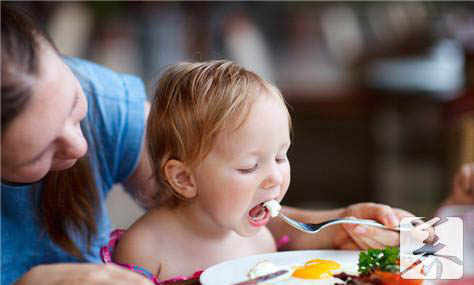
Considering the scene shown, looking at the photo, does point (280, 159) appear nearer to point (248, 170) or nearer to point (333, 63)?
point (248, 170)

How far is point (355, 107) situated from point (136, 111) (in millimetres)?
2594

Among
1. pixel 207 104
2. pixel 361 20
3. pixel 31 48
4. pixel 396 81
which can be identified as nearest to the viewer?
pixel 31 48

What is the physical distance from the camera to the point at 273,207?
0.74m

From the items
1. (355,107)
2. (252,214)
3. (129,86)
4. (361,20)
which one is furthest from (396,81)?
(252,214)

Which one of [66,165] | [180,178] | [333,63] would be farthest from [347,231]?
[333,63]

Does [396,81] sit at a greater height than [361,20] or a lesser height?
lesser

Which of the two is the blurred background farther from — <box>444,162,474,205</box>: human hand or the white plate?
the white plate

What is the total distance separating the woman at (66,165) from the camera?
603 mm

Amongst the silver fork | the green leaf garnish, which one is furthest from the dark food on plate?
the silver fork

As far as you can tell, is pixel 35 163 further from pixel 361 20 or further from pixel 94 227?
pixel 361 20

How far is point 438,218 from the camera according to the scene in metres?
0.79

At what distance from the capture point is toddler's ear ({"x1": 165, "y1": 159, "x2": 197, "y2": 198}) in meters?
0.77

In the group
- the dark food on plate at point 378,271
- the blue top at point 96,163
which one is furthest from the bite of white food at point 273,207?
the blue top at point 96,163

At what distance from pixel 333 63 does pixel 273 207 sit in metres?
2.92
